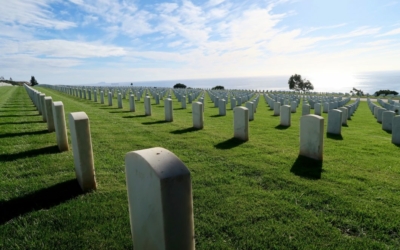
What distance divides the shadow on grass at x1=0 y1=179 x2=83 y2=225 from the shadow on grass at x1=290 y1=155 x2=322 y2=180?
12.5ft

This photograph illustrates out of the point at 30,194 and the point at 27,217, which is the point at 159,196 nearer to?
the point at 27,217

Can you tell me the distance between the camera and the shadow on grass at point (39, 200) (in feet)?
10.9

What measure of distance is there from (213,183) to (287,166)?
1.80 m

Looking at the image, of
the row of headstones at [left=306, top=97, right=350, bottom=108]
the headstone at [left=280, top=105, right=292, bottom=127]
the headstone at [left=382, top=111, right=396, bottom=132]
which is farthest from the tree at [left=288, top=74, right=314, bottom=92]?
the headstone at [left=280, top=105, right=292, bottom=127]

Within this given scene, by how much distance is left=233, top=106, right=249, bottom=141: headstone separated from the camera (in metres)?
7.46

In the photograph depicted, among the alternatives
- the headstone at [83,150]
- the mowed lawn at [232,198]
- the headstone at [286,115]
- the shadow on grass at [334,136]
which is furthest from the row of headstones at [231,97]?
the headstone at [83,150]

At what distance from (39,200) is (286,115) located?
29.9 ft

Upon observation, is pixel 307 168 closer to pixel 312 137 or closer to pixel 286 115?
pixel 312 137

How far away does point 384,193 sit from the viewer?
159 inches

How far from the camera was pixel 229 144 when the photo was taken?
7004mm

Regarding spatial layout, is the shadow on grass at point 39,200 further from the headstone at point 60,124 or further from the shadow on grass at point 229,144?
the shadow on grass at point 229,144

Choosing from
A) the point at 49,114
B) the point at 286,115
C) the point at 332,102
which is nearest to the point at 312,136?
the point at 286,115

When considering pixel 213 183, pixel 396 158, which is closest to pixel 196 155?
pixel 213 183

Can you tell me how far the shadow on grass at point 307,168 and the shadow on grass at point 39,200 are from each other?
12.5 ft
